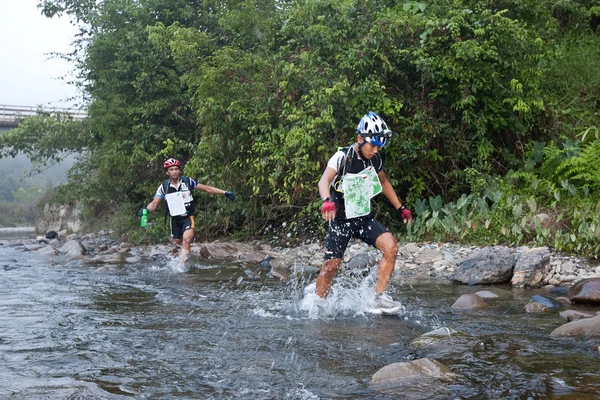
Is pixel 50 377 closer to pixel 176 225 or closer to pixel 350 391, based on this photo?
pixel 350 391

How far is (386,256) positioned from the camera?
6.51m

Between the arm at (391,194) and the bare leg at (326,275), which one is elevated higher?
the arm at (391,194)

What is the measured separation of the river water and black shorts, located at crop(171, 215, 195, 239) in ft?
11.3

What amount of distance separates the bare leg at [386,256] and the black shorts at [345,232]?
8 centimetres

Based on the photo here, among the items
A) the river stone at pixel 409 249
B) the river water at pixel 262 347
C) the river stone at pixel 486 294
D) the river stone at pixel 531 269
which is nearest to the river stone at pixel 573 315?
the river water at pixel 262 347

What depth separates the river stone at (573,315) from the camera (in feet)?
19.8

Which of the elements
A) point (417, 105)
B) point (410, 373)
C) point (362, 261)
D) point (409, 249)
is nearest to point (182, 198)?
point (362, 261)

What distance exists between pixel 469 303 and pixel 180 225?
6.73m

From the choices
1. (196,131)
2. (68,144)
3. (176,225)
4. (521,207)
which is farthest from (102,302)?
(68,144)

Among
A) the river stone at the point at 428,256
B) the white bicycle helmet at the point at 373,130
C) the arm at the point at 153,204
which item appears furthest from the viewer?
the arm at the point at 153,204

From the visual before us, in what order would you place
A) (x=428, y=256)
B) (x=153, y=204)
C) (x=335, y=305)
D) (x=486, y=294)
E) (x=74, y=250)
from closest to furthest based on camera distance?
1. (x=335, y=305)
2. (x=486, y=294)
3. (x=428, y=256)
4. (x=153, y=204)
5. (x=74, y=250)

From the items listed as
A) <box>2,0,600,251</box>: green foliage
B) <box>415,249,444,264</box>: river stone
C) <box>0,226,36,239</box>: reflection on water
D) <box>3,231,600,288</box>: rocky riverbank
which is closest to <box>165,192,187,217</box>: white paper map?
<box>3,231,600,288</box>: rocky riverbank

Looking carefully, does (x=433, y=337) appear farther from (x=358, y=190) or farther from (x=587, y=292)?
(x=587, y=292)

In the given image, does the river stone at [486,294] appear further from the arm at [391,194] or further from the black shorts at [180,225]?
the black shorts at [180,225]
